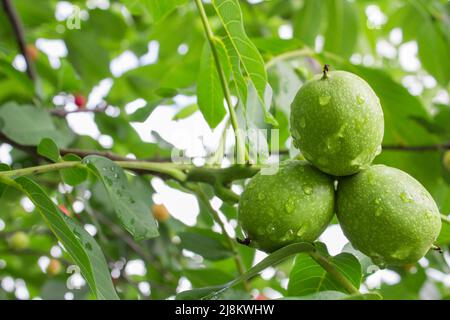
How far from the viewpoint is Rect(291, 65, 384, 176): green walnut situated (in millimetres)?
1479

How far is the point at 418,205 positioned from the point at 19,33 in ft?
7.17

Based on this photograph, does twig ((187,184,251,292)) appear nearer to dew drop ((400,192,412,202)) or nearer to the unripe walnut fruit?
dew drop ((400,192,412,202))

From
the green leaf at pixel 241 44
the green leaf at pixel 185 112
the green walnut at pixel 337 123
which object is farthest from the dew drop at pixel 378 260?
the green leaf at pixel 185 112

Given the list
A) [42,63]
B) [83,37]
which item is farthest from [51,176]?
[83,37]

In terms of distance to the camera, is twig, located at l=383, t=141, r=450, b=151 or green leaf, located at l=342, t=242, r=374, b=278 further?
twig, located at l=383, t=141, r=450, b=151

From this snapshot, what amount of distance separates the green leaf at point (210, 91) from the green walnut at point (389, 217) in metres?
0.57

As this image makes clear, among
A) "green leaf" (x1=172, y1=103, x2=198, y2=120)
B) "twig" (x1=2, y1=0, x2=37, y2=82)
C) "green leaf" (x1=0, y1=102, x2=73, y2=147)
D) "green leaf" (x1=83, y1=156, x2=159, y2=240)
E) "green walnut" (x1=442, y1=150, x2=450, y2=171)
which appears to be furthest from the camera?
"twig" (x1=2, y1=0, x2=37, y2=82)

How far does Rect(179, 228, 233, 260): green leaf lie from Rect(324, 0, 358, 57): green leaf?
59.9 inches

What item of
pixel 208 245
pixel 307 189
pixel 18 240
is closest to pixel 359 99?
pixel 307 189

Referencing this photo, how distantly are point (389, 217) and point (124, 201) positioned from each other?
69 centimetres

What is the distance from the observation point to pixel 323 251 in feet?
5.10

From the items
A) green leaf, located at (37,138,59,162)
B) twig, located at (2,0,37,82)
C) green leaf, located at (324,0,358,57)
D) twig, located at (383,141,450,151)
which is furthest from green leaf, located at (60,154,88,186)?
green leaf, located at (324,0,358,57)

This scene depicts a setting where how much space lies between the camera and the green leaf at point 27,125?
2297 mm

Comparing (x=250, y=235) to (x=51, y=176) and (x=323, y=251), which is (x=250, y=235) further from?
(x=51, y=176)
